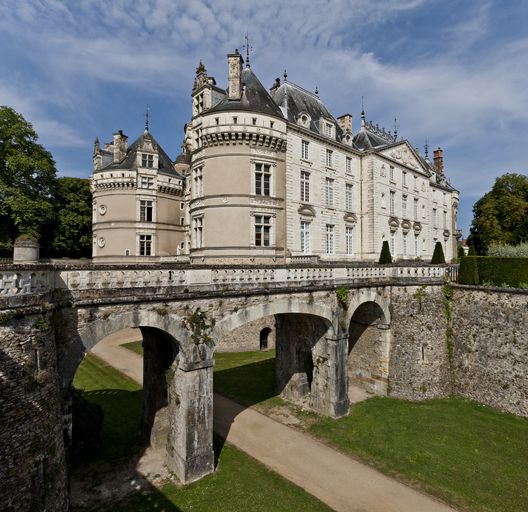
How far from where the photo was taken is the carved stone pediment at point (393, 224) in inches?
1221

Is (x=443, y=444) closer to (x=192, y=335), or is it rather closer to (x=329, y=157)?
(x=192, y=335)

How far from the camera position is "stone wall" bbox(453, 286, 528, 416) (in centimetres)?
1441

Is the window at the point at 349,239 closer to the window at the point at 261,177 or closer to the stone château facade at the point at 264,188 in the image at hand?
the stone château facade at the point at 264,188

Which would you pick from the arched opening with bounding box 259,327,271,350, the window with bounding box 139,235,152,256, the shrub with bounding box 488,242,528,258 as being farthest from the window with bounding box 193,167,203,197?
the shrub with bounding box 488,242,528,258

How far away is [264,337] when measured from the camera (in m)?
24.7

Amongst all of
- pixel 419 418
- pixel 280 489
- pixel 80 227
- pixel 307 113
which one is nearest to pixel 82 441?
pixel 280 489

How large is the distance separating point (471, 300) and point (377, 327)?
452cm

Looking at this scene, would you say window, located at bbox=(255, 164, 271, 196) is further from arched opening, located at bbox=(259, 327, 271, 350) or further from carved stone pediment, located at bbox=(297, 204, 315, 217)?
arched opening, located at bbox=(259, 327, 271, 350)

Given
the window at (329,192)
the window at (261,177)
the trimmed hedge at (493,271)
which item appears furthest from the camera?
the window at (329,192)

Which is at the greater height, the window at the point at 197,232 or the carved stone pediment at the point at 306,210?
the carved stone pediment at the point at 306,210

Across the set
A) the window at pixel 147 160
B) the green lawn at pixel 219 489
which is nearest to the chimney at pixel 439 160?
the window at pixel 147 160

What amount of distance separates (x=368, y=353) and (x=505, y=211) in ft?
99.2

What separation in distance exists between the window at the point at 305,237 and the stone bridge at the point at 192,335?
26.7ft

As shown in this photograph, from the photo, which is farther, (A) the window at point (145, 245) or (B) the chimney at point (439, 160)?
(B) the chimney at point (439, 160)
